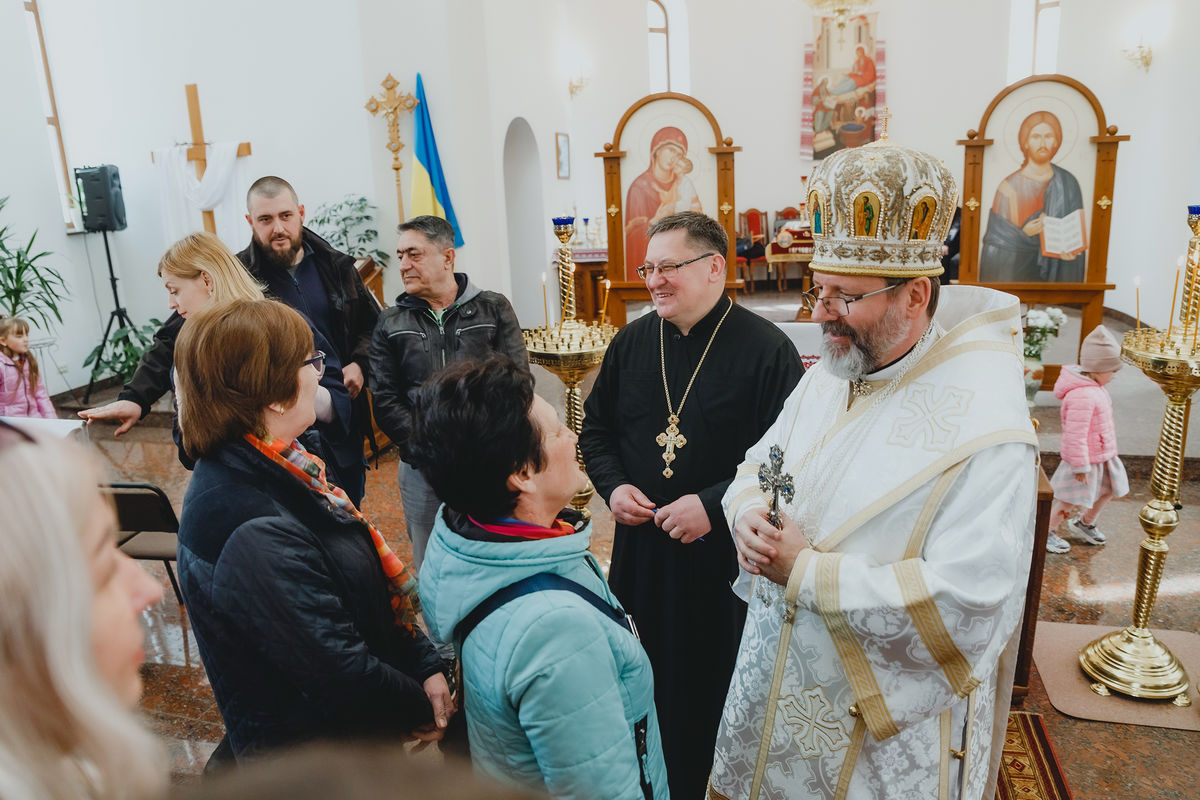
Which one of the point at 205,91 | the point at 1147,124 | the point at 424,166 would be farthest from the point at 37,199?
the point at 1147,124

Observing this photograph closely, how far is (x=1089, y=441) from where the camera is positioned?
4.20m

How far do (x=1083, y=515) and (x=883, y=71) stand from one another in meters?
11.6

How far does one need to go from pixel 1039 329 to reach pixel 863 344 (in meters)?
5.49

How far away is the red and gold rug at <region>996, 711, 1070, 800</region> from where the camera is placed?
2.56m

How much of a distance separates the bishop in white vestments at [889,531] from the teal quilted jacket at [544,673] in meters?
0.48

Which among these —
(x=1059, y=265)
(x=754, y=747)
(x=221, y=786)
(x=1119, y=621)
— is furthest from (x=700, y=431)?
(x=1059, y=265)

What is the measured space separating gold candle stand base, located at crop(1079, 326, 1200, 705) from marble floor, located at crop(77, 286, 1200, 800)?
0.52 ft

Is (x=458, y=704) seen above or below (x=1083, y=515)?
above

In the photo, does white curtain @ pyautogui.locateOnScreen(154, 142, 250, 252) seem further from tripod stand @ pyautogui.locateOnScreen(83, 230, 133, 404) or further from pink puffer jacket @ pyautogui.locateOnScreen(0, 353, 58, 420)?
pink puffer jacket @ pyautogui.locateOnScreen(0, 353, 58, 420)

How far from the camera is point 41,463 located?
2.00 ft

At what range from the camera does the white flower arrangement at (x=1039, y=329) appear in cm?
631

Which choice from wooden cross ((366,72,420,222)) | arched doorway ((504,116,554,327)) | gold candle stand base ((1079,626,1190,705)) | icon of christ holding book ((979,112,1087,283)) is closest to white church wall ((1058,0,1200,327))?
icon of christ holding book ((979,112,1087,283))

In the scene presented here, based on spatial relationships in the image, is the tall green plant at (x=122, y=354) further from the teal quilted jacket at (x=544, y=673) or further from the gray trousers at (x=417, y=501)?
the teal quilted jacket at (x=544, y=673)

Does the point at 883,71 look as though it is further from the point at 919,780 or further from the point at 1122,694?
the point at 919,780
